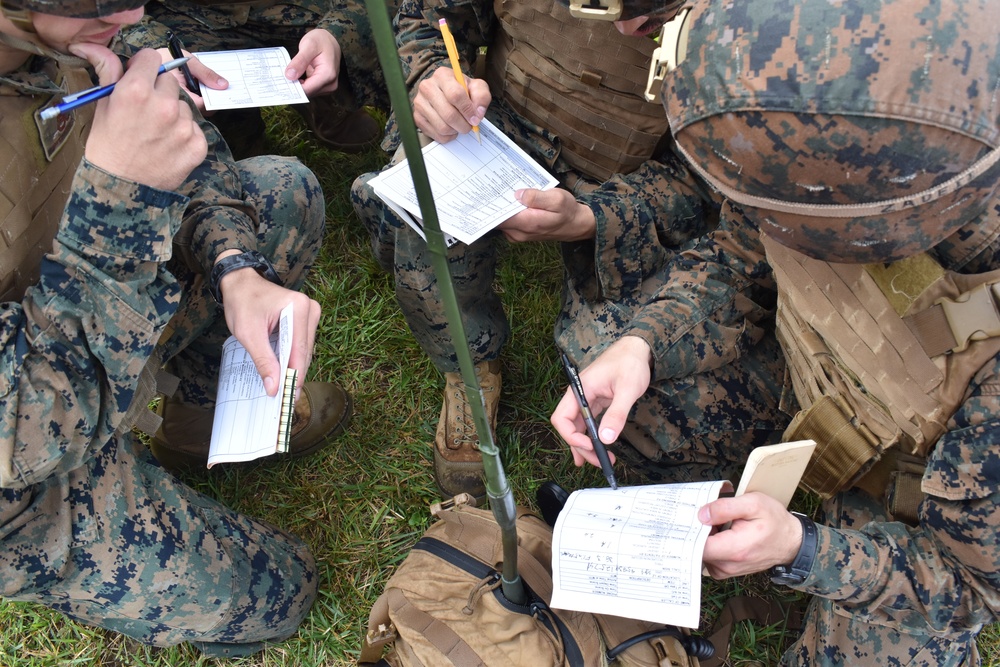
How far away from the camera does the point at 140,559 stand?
78.8 inches

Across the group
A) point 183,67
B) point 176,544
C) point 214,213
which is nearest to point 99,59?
point 214,213

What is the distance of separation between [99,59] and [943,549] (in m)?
2.14

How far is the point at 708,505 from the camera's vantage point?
172 cm

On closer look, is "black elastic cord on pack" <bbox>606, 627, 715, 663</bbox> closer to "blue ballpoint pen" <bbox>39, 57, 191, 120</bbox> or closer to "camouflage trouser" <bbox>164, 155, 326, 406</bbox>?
"camouflage trouser" <bbox>164, 155, 326, 406</bbox>

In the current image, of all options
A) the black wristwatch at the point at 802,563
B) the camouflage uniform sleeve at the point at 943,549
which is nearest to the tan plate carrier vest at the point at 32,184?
the black wristwatch at the point at 802,563

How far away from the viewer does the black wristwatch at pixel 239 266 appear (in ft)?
6.54

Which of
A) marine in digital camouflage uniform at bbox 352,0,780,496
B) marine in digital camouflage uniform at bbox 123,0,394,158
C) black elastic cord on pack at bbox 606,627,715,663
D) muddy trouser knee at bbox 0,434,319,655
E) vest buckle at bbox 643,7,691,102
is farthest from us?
marine in digital camouflage uniform at bbox 123,0,394,158

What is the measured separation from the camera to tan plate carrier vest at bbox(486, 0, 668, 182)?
2.43 meters

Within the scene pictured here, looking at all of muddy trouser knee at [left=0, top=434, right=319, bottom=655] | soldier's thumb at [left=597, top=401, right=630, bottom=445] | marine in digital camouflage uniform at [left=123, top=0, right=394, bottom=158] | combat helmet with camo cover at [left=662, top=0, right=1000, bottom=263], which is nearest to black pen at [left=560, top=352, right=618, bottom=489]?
soldier's thumb at [left=597, top=401, right=630, bottom=445]

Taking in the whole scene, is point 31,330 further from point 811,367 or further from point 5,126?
point 811,367

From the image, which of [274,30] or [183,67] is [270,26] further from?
[183,67]

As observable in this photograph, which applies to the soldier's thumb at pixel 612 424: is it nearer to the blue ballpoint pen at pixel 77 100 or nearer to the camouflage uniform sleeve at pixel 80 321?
the camouflage uniform sleeve at pixel 80 321

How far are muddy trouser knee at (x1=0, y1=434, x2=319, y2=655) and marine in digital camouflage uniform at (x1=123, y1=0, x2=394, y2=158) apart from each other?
165cm

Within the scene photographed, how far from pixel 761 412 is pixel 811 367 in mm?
371
